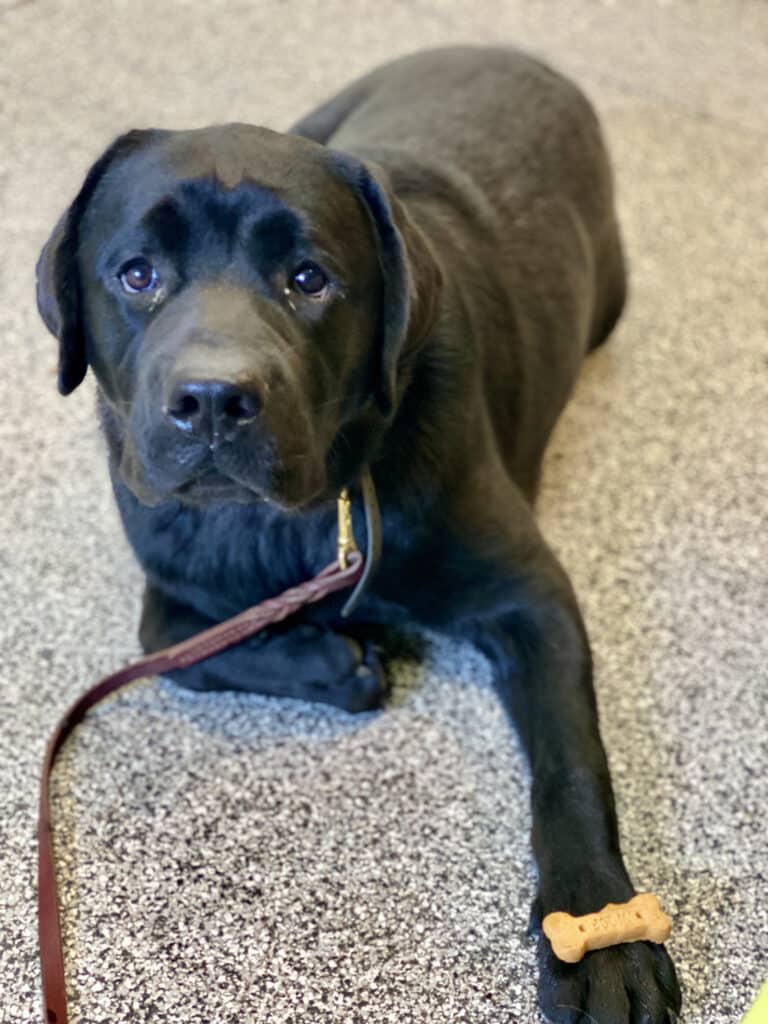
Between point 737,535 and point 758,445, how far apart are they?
0.21 m

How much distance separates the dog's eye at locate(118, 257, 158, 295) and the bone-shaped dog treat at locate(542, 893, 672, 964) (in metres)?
0.70

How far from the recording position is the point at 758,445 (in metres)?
1.73

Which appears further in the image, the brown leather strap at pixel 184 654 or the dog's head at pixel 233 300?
the brown leather strap at pixel 184 654

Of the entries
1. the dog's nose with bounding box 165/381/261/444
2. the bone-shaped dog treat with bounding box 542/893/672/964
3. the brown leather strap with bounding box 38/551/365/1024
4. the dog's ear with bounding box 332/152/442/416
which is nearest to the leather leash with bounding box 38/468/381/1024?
the brown leather strap with bounding box 38/551/365/1024

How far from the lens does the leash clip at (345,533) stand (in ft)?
4.13

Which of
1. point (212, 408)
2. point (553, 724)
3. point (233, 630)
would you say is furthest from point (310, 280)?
point (553, 724)

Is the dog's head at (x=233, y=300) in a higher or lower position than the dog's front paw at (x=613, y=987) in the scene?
higher

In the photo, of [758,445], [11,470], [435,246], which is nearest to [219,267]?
[435,246]

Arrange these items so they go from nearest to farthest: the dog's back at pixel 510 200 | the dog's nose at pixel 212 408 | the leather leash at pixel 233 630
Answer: the dog's nose at pixel 212 408 → the leather leash at pixel 233 630 → the dog's back at pixel 510 200

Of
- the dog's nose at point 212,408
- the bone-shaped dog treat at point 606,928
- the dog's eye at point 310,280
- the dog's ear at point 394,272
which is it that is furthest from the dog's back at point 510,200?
the bone-shaped dog treat at point 606,928

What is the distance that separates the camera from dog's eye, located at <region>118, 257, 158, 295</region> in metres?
1.11

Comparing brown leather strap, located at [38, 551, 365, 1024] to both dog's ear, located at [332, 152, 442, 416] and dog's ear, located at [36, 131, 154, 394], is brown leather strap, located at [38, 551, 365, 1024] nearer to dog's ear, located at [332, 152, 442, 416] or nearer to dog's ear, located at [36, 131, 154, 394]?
dog's ear, located at [332, 152, 442, 416]

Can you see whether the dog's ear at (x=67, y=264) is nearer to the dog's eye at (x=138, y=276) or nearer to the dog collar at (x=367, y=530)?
the dog's eye at (x=138, y=276)

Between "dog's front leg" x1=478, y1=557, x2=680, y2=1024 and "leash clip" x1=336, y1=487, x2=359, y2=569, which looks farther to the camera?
"leash clip" x1=336, y1=487, x2=359, y2=569
